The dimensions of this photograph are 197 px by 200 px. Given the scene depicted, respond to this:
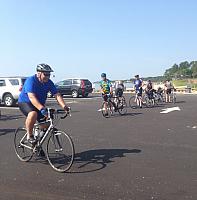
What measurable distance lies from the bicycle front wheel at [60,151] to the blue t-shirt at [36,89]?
74cm

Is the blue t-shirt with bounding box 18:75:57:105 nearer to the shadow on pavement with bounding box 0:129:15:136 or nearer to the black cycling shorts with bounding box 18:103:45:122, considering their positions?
the black cycling shorts with bounding box 18:103:45:122

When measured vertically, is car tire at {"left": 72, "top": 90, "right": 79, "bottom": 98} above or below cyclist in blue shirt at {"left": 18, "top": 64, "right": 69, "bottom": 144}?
below

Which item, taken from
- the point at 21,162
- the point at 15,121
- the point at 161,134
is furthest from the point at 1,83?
the point at 21,162

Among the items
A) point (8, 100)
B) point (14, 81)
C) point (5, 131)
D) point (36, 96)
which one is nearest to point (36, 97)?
point (36, 96)

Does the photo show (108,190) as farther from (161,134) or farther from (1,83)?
Result: (1,83)

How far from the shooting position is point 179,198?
5.13 metres

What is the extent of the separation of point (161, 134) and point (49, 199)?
6.04m

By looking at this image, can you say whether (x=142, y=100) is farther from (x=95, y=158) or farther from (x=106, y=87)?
(x=95, y=158)

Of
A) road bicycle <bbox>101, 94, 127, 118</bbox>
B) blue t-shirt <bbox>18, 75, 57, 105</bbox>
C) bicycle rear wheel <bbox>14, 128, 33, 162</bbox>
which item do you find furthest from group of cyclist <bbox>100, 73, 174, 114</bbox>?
blue t-shirt <bbox>18, 75, 57, 105</bbox>

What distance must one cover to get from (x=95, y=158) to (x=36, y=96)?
1807 mm

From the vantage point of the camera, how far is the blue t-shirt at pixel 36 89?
6.87m

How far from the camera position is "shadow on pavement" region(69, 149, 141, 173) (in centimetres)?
677

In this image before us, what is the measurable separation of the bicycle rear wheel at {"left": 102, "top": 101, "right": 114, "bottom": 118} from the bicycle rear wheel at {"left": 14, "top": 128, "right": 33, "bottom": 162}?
842 cm

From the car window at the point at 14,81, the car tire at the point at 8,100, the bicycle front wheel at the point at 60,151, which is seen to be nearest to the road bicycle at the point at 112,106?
the car window at the point at 14,81
